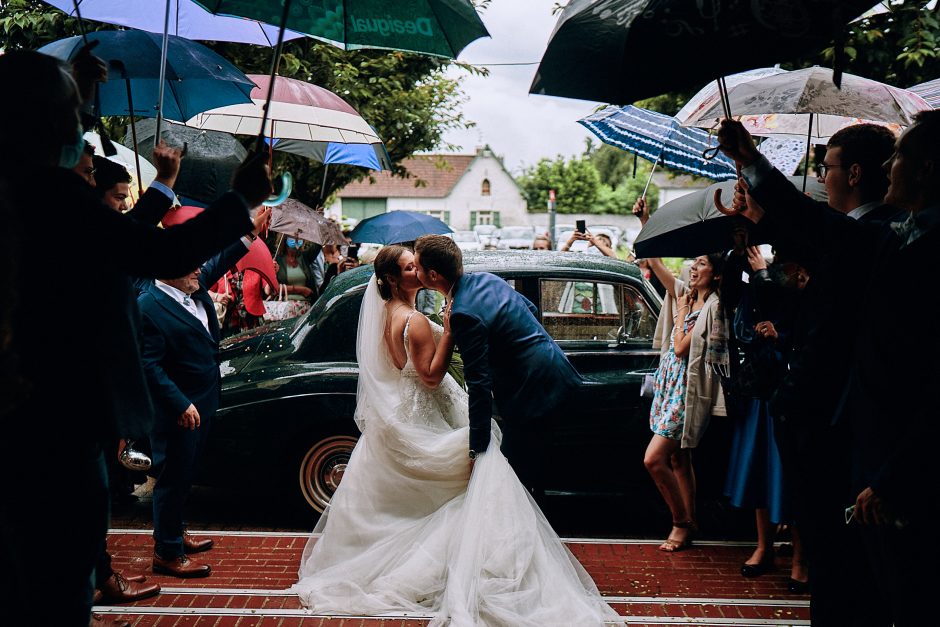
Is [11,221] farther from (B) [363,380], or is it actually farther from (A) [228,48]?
(A) [228,48]

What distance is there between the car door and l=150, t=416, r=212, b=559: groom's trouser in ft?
7.91

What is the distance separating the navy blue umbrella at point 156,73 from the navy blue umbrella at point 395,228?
468 centimetres

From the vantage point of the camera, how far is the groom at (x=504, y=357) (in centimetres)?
410

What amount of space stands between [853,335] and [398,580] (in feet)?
8.61

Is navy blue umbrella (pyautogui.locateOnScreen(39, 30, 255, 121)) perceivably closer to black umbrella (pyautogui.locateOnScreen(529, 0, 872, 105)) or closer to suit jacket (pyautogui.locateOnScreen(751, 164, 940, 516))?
black umbrella (pyautogui.locateOnScreen(529, 0, 872, 105))

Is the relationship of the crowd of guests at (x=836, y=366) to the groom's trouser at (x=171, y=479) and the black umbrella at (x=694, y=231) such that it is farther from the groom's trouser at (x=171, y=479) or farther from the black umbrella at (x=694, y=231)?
the groom's trouser at (x=171, y=479)

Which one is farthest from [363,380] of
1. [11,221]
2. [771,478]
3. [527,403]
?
[11,221]

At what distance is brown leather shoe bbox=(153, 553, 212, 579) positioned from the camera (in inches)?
183

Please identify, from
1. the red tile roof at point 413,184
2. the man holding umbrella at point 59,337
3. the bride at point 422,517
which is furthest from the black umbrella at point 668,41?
the red tile roof at point 413,184

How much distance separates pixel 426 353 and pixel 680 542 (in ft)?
7.30

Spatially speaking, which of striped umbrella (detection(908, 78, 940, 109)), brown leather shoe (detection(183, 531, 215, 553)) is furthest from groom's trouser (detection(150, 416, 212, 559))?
striped umbrella (detection(908, 78, 940, 109))

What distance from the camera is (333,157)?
392 inches

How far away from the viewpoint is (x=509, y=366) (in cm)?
430

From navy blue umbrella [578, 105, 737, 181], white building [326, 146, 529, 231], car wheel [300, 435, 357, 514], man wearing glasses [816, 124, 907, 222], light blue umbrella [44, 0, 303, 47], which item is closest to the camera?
man wearing glasses [816, 124, 907, 222]
